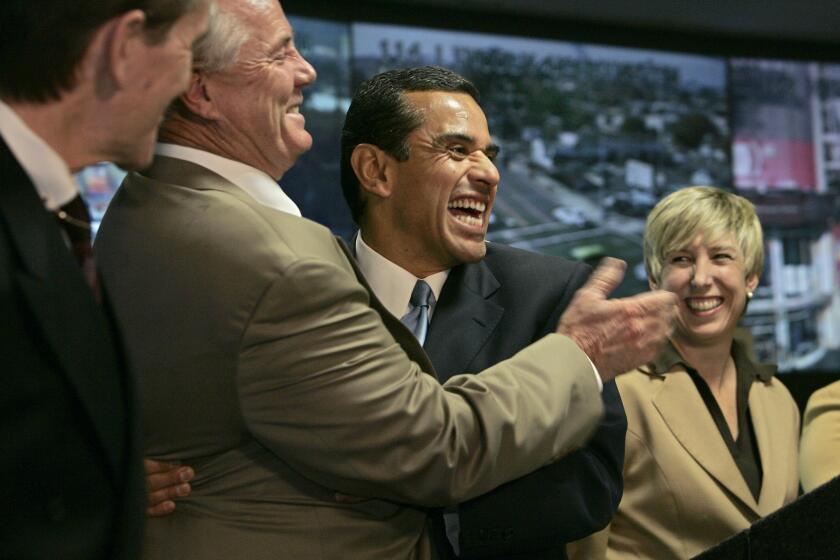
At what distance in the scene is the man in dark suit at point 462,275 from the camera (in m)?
1.75

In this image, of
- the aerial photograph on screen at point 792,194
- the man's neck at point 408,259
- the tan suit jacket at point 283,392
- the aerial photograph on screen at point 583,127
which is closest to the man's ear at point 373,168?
the man's neck at point 408,259

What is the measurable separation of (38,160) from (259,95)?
61cm

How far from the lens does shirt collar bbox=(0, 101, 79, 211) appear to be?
111 cm

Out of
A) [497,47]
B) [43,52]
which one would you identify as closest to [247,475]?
[43,52]

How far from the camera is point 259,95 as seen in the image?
5.55 ft

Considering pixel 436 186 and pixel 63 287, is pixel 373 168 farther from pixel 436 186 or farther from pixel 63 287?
pixel 63 287

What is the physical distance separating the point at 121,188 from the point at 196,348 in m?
0.36

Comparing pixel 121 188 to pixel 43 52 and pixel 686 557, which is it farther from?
pixel 686 557

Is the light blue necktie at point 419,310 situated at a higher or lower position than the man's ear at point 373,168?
A: lower

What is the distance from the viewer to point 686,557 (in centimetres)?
239

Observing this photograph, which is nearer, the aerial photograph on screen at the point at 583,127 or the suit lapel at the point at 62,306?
the suit lapel at the point at 62,306

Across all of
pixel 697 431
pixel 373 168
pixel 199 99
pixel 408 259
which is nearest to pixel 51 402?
pixel 199 99

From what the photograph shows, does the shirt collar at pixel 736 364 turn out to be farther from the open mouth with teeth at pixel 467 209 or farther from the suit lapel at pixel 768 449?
the open mouth with teeth at pixel 467 209

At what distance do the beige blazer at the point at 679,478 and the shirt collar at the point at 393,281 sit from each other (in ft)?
2.36
